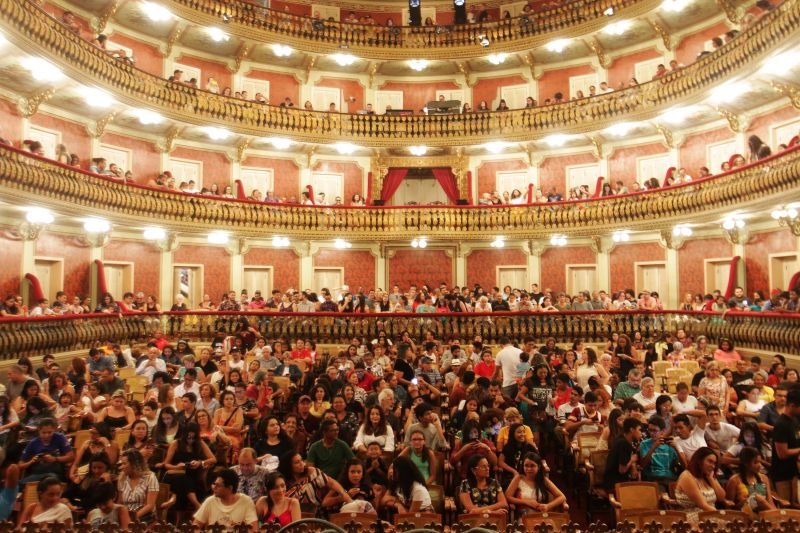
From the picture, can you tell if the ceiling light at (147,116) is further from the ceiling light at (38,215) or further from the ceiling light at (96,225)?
the ceiling light at (38,215)

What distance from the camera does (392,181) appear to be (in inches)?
1008

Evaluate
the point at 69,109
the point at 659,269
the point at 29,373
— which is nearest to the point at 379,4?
the point at 69,109

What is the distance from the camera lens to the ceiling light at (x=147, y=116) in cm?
1984

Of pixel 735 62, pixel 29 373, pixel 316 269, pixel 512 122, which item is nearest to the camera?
pixel 29 373

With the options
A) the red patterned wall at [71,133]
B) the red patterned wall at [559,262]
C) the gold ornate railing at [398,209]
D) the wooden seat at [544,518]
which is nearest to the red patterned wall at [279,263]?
the gold ornate railing at [398,209]

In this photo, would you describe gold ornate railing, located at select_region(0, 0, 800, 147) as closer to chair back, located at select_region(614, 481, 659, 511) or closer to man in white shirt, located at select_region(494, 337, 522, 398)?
man in white shirt, located at select_region(494, 337, 522, 398)

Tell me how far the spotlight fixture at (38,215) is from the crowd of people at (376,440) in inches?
272

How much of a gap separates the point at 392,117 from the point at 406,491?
19531 millimetres

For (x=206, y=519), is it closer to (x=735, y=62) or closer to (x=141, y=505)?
(x=141, y=505)

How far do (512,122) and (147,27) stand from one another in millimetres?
13528

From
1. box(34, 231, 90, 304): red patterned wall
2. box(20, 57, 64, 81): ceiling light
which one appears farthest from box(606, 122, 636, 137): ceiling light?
box(34, 231, 90, 304): red patterned wall

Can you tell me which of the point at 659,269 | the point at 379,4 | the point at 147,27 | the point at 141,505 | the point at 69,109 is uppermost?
the point at 379,4

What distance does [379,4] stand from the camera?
84.7ft

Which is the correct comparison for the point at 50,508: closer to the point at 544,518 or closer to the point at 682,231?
the point at 544,518
